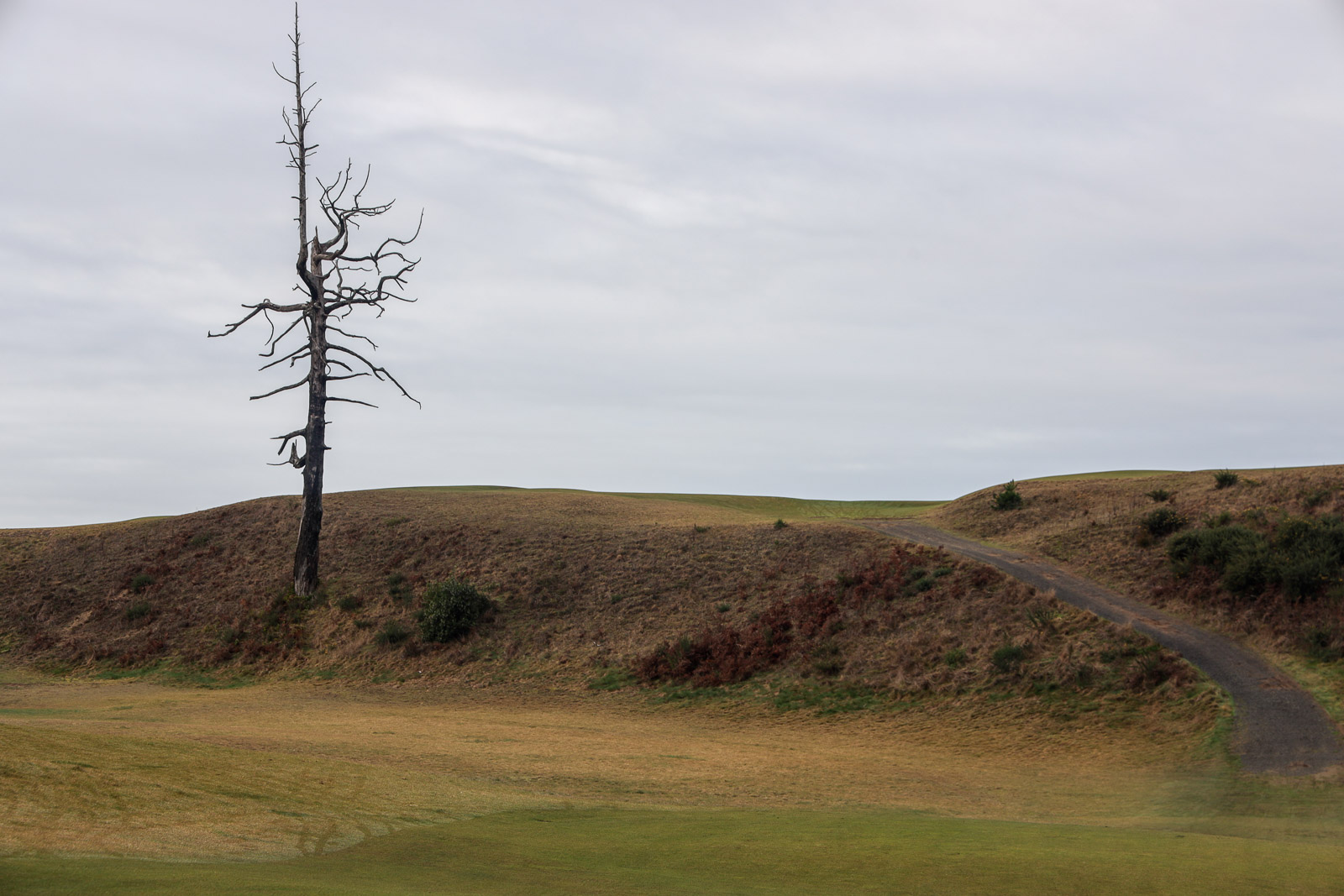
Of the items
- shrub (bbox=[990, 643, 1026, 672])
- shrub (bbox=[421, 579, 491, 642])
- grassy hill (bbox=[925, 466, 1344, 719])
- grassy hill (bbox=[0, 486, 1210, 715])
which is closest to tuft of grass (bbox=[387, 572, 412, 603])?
grassy hill (bbox=[0, 486, 1210, 715])

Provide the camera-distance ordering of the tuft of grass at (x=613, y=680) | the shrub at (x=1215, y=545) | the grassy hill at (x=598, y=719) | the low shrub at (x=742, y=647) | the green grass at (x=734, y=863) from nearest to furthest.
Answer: the green grass at (x=734, y=863), the grassy hill at (x=598, y=719), the shrub at (x=1215, y=545), the low shrub at (x=742, y=647), the tuft of grass at (x=613, y=680)

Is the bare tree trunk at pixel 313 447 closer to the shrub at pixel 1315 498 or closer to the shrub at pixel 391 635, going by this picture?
the shrub at pixel 391 635

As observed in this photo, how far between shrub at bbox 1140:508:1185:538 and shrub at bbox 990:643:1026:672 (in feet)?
26.0

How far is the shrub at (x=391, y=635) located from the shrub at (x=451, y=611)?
76cm

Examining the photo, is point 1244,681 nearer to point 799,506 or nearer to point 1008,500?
point 1008,500

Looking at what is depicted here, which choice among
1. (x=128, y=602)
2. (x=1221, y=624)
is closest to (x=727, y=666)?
(x=1221, y=624)

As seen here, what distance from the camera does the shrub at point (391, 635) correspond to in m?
32.7

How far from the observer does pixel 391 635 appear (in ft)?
107

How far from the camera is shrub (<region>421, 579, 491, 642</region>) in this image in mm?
32219

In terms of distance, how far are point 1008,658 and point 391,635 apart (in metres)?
20.4

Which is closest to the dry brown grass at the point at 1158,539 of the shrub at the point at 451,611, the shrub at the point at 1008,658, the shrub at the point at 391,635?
the shrub at the point at 1008,658

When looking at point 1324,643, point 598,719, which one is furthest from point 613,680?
point 1324,643

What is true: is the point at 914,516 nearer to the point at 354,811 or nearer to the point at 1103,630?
the point at 1103,630

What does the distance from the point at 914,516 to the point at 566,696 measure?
65.0ft
